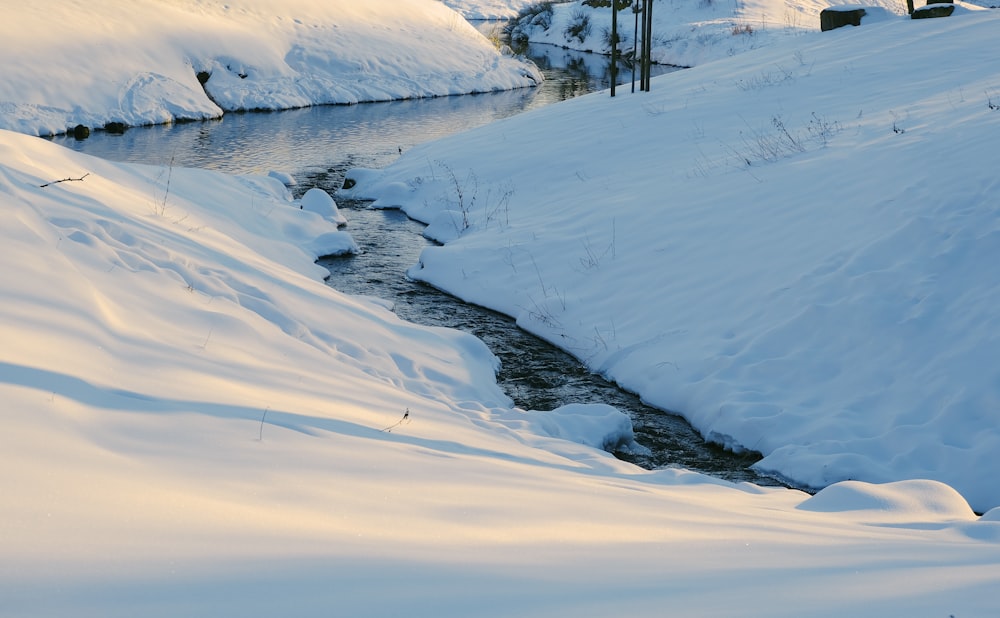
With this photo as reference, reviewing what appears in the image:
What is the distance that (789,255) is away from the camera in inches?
340

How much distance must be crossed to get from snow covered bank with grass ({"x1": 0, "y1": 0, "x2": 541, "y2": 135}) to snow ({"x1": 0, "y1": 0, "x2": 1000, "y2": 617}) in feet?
36.5

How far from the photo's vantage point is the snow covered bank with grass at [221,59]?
22688 millimetres

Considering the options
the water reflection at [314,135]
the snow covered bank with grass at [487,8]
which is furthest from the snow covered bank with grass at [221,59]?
the snow covered bank with grass at [487,8]

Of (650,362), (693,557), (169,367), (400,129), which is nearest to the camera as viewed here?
(693,557)

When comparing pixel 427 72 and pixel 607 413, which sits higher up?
pixel 427 72

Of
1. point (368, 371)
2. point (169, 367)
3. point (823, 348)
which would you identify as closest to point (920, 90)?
point (823, 348)

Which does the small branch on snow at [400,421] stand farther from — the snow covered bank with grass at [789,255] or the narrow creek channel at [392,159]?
the snow covered bank with grass at [789,255]

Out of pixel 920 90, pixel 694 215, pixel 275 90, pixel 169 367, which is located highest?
pixel 275 90

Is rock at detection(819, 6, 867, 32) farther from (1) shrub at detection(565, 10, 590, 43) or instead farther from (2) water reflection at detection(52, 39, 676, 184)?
(1) shrub at detection(565, 10, 590, 43)

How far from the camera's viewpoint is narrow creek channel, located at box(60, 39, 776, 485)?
288 inches

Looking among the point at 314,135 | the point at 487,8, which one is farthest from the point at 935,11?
the point at 487,8

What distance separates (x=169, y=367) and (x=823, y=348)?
17.5 ft

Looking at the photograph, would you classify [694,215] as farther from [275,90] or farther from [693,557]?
[275,90]

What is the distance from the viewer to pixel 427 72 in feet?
105
